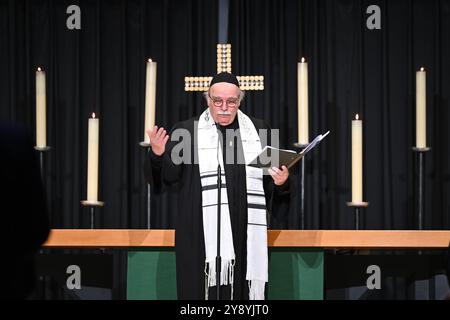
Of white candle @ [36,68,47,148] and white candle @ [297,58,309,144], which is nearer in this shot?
white candle @ [297,58,309,144]

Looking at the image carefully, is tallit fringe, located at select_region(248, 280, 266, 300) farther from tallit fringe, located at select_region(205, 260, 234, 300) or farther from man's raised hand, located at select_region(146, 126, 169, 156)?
man's raised hand, located at select_region(146, 126, 169, 156)

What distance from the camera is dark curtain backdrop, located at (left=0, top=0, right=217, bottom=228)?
7.41 metres

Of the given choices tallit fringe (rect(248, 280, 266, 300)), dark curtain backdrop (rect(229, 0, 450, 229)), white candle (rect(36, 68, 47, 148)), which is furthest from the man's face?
dark curtain backdrop (rect(229, 0, 450, 229))

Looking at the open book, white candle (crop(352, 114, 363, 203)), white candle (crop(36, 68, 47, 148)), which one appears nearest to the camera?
the open book

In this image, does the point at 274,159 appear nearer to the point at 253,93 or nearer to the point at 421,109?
the point at 421,109

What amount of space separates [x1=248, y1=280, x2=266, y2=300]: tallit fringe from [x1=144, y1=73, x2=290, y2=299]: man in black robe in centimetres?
7

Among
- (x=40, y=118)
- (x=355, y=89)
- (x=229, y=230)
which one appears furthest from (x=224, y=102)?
(x=355, y=89)

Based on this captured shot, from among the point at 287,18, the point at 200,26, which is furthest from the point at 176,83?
the point at 287,18

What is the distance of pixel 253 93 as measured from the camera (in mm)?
7430

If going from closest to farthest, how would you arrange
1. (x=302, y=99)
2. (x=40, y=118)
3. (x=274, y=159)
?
1. (x=274, y=159)
2. (x=302, y=99)
3. (x=40, y=118)

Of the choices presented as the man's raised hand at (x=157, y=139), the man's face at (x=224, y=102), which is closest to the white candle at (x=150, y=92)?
the man's face at (x=224, y=102)

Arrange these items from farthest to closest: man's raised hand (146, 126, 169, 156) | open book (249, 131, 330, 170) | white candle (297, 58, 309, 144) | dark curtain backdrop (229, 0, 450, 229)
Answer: dark curtain backdrop (229, 0, 450, 229), white candle (297, 58, 309, 144), man's raised hand (146, 126, 169, 156), open book (249, 131, 330, 170)

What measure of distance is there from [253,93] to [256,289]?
2.20m

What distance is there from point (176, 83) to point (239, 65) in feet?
1.83
